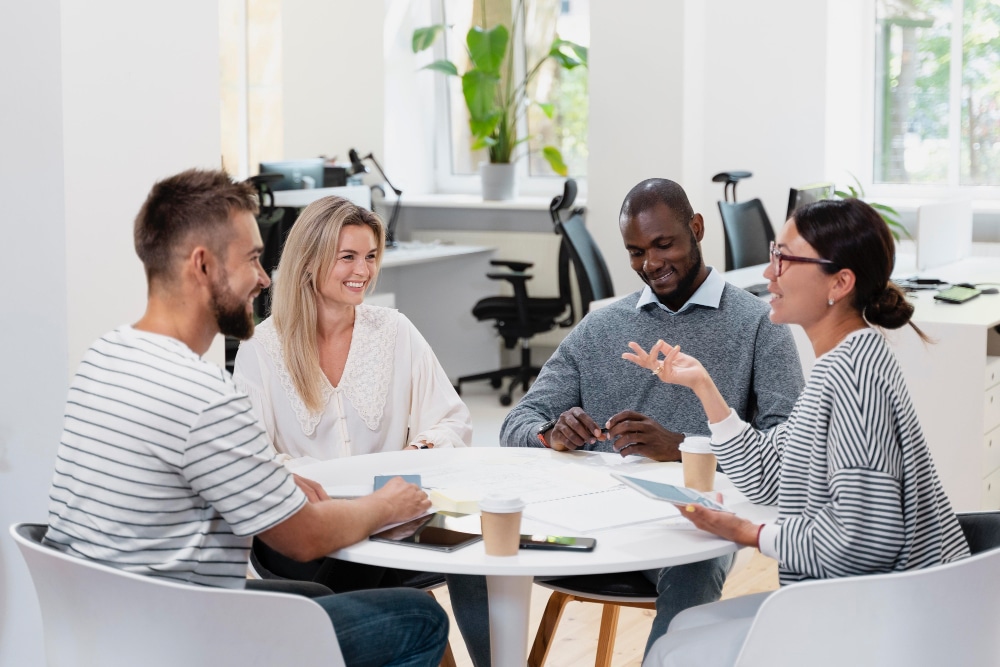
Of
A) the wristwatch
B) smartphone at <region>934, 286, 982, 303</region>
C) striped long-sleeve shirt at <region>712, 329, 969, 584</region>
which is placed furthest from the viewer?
smartphone at <region>934, 286, 982, 303</region>

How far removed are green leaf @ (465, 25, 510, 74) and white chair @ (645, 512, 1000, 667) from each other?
5.65 meters

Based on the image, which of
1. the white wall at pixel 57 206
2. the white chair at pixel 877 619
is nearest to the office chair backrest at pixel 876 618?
the white chair at pixel 877 619

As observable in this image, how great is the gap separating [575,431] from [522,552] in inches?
24.2

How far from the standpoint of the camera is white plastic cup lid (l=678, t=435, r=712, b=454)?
1.99m

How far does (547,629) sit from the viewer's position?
2.46 meters

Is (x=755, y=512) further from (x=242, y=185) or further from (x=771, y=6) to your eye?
(x=771, y=6)

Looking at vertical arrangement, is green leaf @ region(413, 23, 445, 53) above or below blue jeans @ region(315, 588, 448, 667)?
above

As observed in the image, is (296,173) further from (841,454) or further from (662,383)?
(841,454)

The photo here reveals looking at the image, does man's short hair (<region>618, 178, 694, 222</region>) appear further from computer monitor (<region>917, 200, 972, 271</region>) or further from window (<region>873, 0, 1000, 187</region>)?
window (<region>873, 0, 1000, 187</region>)

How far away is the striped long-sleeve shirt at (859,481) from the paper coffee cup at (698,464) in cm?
23

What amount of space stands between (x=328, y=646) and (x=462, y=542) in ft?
0.84

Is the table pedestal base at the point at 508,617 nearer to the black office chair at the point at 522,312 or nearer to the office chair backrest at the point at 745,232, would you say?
the office chair backrest at the point at 745,232

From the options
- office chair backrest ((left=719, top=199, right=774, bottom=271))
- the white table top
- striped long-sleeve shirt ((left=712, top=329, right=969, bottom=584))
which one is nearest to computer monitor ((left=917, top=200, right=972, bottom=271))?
office chair backrest ((left=719, top=199, right=774, bottom=271))

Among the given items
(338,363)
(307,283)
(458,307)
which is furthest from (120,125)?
(458,307)
